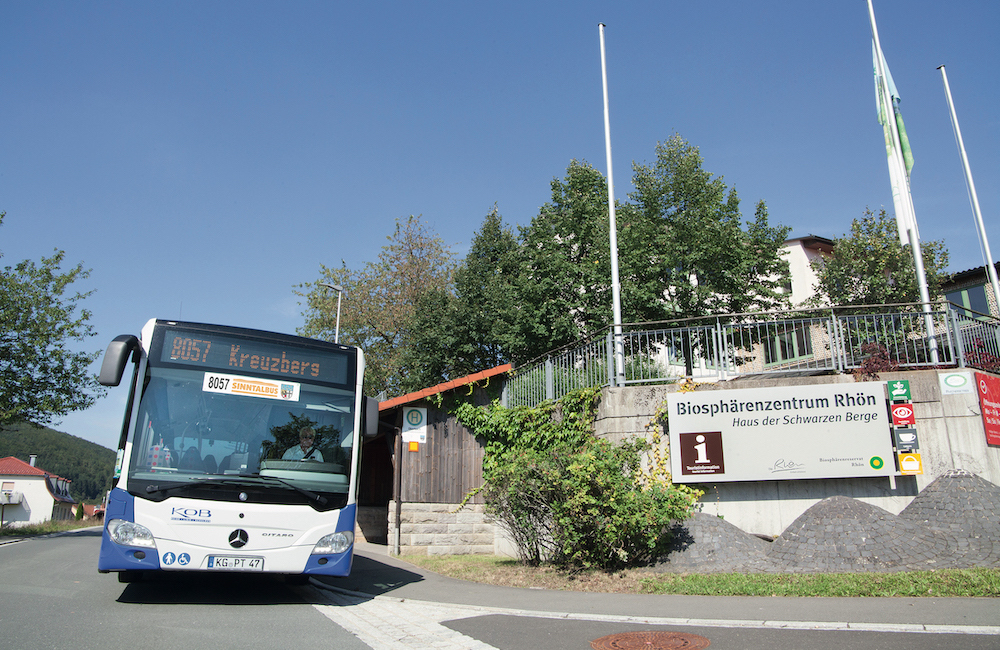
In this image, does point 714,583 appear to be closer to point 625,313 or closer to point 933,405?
point 933,405

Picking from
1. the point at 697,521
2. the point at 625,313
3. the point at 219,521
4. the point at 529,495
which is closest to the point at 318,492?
the point at 219,521

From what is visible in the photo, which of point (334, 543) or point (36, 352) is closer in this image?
point (334, 543)

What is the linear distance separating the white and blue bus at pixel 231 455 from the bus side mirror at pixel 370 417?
18 mm

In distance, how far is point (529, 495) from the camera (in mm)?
9516

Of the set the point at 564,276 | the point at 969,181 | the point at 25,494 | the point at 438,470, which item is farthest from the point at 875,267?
the point at 25,494

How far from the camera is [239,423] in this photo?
23.5 ft

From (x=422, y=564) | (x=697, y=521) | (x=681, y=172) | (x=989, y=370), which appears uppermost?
(x=681, y=172)

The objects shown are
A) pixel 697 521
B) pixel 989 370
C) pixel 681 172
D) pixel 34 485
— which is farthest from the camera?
Answer: pixel 34 485

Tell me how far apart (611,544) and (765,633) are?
141 inches

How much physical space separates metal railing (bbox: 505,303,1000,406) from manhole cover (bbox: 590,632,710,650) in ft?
19.2

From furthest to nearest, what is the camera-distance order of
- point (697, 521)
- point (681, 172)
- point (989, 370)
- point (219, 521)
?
1. point (681, 172)
2. point (989, 370)
3. point (697, 521)
4. point (219, 521)

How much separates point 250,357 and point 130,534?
7.10ft

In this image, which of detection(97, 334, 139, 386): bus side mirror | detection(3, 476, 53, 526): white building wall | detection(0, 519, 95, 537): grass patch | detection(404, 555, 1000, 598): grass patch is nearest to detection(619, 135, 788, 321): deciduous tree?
detection(404, 555, 1000, 598): grass patch

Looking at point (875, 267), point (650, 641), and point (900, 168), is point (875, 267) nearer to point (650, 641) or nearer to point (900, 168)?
point (900, 168)
